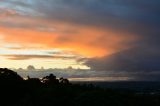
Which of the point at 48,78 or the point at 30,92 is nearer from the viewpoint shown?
the point at 30,92

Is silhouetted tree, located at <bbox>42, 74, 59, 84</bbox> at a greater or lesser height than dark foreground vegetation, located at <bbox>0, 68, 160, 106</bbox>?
greater

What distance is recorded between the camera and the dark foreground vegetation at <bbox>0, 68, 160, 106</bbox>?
72875 millimetres

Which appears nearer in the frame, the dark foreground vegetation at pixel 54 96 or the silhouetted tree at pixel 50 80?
the dark foreground vegetation at pixel 54 96

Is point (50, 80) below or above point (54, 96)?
above

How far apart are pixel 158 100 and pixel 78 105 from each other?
757 inches

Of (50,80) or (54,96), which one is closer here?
(54,96)

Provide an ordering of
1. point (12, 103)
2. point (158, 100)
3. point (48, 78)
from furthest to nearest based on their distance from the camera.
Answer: point (48, 78), point (158, 100), point (12, 103)

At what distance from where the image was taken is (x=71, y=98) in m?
76.0

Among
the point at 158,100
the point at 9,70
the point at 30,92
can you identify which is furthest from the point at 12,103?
the point at 158,100

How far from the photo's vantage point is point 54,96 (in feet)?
247

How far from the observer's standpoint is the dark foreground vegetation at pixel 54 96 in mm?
72875

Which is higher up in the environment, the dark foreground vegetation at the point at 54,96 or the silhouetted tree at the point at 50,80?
the silhouetted tree at the point at 50,80

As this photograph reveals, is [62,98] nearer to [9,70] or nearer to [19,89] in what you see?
[19,89]

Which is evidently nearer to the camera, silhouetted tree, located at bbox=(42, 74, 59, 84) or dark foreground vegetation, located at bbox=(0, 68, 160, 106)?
dark foreground vegetation, located at bbox=(0, 68, 160, 106)
